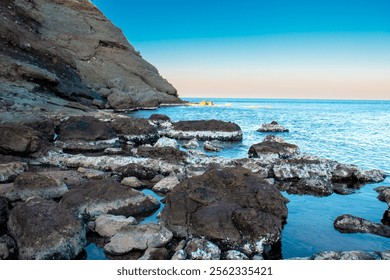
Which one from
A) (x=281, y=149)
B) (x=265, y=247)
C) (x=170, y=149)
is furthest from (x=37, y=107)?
(x=265, y=247)

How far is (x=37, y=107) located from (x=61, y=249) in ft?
98.4

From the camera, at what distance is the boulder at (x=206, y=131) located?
30.7 m

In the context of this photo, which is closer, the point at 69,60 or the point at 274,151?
the point at 274,151

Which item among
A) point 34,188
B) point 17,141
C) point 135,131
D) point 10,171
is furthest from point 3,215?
point 135,131

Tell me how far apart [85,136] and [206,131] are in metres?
12.2

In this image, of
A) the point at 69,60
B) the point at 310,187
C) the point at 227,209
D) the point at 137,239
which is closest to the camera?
the point at 137,239

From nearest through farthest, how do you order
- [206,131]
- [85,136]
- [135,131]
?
[85,136] < [135,131] < [206,131]

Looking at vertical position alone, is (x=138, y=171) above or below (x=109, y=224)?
below

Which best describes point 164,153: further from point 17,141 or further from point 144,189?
point 17,141

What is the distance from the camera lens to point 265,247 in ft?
27.0

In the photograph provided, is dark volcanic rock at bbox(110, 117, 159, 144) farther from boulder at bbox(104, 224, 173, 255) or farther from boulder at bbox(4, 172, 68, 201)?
boulder at bbox(104, 224, 173, 255)

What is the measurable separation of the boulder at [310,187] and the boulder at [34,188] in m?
9.00

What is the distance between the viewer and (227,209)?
895 centimetres
